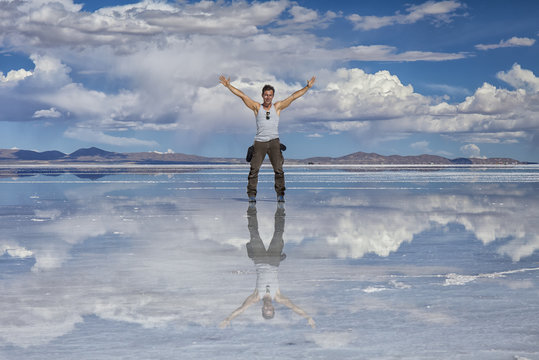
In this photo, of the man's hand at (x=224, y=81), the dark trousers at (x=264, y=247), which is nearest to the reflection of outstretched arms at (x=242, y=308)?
the dark trousers at (x=264, y=247)

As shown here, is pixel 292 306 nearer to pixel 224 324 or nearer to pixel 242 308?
pixel 242 308

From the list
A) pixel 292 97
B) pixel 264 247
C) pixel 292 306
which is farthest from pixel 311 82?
pixel 292 306

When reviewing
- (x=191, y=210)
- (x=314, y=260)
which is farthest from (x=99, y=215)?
(x=314, y=260)

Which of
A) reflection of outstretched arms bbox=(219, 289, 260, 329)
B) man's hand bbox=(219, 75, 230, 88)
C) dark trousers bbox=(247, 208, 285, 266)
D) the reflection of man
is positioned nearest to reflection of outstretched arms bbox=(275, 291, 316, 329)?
the reflection of man

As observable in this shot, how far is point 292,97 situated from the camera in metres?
15.7

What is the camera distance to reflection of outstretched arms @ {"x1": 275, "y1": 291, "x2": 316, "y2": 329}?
467 cm

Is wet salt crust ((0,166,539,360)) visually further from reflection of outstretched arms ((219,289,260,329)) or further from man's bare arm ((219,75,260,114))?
man's bare arm ((219,75,260,114))

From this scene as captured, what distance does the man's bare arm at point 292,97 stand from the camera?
51.1ft

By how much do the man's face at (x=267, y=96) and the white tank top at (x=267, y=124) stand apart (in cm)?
18

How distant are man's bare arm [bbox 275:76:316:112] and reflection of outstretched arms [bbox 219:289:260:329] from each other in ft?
33.8

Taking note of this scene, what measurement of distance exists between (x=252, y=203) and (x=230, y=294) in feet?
32.9

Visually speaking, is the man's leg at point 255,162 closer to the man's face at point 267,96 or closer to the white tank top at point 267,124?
the white tank top at point 267,124

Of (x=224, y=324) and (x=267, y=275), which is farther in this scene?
(x=267, y=275)

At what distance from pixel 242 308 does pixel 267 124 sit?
1100cm
